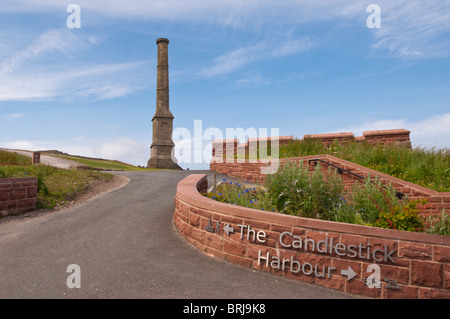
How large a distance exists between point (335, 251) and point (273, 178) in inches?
88.0

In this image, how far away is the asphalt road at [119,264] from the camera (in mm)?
4340

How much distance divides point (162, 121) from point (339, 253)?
1005 inches

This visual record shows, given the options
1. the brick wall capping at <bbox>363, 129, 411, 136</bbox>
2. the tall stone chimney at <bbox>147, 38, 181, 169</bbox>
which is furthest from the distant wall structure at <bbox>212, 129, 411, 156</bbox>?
the tall stone chimney at <bbox>147, 38, 181, 169</bbox>

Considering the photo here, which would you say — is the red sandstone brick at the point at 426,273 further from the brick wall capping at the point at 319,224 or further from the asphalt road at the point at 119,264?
the asphalt road at the point at 119,264

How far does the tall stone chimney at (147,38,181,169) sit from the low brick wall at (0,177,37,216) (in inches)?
758

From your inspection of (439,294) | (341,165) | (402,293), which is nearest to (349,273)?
(402,293)

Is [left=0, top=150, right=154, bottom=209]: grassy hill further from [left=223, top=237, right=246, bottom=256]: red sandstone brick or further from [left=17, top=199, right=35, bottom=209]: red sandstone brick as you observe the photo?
[left=223, top=237, right=246, bottom=256]: red sandstone brick

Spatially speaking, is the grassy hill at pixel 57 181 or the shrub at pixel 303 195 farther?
the grassy hill at pixel 57 181

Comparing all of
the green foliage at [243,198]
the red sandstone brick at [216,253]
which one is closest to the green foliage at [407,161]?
the green foliage at [243,198]

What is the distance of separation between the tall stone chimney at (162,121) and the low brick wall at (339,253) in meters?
23.7

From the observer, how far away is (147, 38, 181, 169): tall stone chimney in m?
28.2

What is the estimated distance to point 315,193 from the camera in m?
6.04

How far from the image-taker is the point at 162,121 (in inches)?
1117
